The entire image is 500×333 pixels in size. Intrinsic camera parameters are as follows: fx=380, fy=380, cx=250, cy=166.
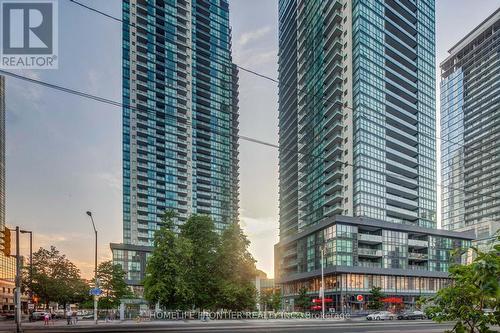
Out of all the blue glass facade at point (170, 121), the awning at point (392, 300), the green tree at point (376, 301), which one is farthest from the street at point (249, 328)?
the blue glass facade at point (170, 121)

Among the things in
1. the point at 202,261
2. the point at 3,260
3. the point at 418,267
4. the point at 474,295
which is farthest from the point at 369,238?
the point at 3,260

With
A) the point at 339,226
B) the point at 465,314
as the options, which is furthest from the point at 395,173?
the point at 465,314

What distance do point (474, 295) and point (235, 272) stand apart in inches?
1753

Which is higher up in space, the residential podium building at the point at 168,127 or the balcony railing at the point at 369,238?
the residential podium building at the point at 168,127

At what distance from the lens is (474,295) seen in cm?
Answer: 496

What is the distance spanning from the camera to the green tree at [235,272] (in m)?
46.1

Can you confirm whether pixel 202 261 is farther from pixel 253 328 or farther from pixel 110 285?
pixel 253 328

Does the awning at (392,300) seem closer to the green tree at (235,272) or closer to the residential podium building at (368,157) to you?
the residential podium building at (368,157)

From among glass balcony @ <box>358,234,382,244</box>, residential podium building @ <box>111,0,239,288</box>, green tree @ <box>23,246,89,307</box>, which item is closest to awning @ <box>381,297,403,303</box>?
glass balcony @ <box>358,234,382,244</box>

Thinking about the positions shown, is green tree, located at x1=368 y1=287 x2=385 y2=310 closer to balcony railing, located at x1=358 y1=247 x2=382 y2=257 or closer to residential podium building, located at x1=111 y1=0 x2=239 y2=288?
balcony railing, located at x1=358 y1=247 x2=382 y2=257

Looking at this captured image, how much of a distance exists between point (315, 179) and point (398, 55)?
4596 cm

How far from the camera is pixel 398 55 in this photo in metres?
116

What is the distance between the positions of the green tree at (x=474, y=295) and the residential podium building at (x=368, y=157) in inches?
3236

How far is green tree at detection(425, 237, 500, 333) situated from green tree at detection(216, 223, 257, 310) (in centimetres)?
4212
